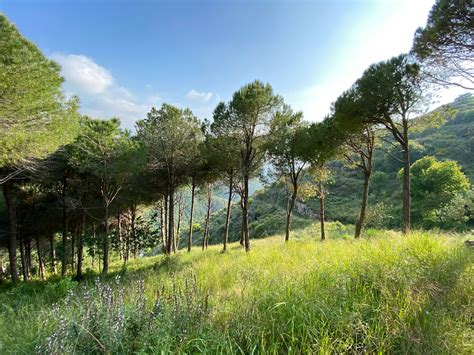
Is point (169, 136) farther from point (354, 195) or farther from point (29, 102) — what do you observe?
point (354, 195)

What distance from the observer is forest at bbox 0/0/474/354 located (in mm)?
2307

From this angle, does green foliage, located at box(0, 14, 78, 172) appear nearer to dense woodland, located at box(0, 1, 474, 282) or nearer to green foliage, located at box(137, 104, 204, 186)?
dense woodland, located at box(0, 1, 474, 282)

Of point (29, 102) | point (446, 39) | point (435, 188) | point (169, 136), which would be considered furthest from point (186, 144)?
point (435, 188)

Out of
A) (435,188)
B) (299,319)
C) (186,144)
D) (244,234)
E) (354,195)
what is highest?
(186,144)

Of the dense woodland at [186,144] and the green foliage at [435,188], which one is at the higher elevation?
the dense woodland at [186,144]

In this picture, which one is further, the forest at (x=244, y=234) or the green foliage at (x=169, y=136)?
the green foliage at (x=169, y=136)

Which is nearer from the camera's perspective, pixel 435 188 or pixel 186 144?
pixel 186 144

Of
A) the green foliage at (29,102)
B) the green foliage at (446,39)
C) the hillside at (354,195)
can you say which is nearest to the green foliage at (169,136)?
the green foliage at (29,102)

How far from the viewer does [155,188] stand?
695 inches

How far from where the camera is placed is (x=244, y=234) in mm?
13266

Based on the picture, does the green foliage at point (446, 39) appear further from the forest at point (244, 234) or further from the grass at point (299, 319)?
the grass at point (299, 319)

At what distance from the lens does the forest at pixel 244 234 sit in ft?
7.57

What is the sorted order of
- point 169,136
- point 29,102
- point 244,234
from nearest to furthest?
point 29,102 → point 244,234 → point 169,136

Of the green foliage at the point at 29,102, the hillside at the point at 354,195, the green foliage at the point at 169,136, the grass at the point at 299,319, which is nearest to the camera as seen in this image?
the grass at the point at 299,319
